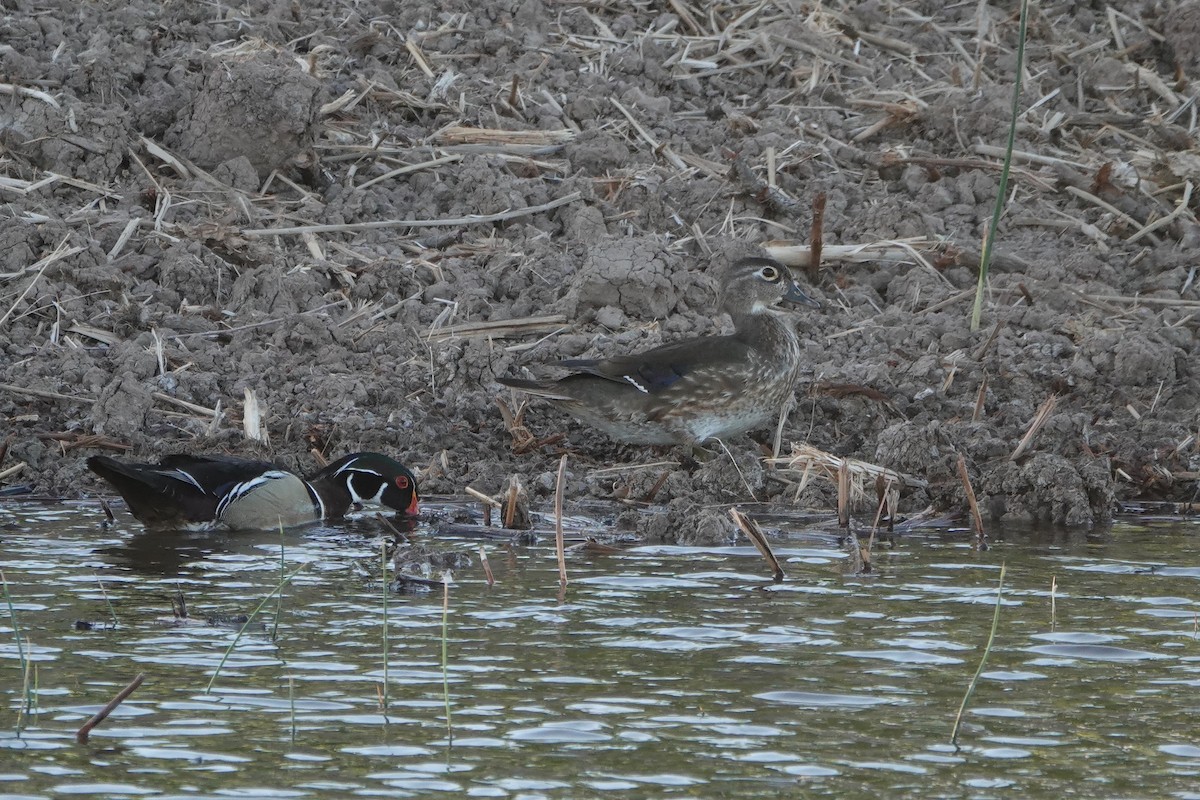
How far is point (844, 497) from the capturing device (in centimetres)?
841

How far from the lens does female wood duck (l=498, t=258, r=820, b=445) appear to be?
375 inches

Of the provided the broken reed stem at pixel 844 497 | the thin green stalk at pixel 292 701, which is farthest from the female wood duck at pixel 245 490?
the thin green stalk at pixel 292 701

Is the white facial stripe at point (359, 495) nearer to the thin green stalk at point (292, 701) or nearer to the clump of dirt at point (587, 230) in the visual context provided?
the clump of dirt at point (587, 230)

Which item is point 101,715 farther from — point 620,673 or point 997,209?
point 997,209

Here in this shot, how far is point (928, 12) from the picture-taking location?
46.0ft

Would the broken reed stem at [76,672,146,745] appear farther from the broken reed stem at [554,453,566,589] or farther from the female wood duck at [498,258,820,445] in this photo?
the female wood duck at [498,258,820,445]

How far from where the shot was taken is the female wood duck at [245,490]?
27.5 feet

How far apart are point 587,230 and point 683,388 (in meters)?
2.02

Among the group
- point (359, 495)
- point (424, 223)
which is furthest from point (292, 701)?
point (424, 223)

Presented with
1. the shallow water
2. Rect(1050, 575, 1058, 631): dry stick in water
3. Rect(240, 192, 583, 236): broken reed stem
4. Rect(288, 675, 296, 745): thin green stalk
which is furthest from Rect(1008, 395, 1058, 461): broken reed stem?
Rect(288, 675, 296, 745): thin green stalk

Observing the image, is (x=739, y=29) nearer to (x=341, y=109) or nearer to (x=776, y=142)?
(x=776, y=142)

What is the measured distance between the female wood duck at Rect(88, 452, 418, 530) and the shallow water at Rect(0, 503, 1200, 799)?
279 mm

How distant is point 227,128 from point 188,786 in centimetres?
741

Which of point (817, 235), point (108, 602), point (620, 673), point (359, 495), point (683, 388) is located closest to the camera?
point (620, 673)
